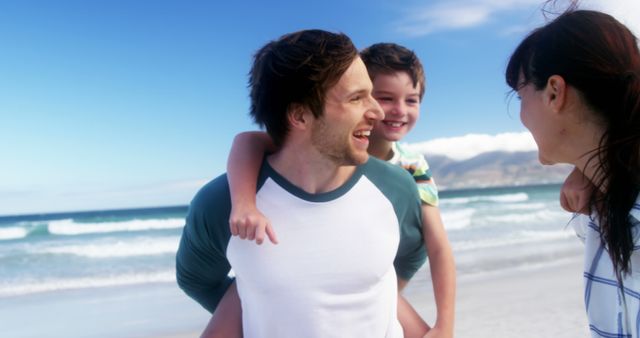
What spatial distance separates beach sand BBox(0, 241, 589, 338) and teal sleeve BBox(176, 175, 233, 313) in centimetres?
342

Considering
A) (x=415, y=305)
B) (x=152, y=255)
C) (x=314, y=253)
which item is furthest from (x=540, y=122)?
(x=152, y=255)

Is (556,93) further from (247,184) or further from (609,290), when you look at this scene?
(247,184)

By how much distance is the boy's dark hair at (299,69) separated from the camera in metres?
1.86

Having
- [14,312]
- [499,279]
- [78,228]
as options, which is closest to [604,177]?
[499,279]

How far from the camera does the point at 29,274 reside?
35.3ft

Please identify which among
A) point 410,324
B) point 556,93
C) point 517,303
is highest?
point 556,93

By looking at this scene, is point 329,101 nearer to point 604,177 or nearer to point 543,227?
point 604,177

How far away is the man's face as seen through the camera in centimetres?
187

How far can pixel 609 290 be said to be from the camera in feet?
5.74

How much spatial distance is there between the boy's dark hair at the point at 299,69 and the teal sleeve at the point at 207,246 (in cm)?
33

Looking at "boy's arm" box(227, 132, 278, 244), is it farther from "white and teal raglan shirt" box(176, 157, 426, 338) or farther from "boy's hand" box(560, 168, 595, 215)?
"boy's hand" box(560, 168, 595, 215)

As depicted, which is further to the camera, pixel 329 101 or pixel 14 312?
pixel 14 312

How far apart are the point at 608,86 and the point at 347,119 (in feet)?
2.52

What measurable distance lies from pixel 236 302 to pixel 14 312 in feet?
19.9
